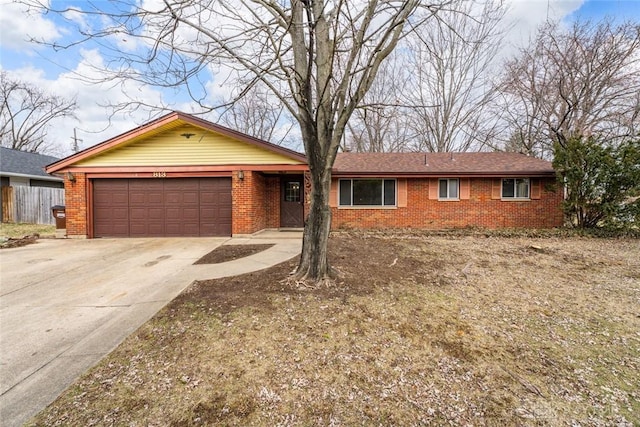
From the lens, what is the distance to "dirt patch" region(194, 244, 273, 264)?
21.3 feet

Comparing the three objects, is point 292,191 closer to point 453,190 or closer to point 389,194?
point 389,194

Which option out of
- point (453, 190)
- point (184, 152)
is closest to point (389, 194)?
point (453, 190)

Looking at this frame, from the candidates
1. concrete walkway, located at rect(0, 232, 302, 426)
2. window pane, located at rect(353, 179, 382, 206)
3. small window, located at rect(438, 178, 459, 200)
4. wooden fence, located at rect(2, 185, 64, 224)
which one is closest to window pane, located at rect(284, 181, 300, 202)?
window pane, located at rect(353, 179, 382, 206)

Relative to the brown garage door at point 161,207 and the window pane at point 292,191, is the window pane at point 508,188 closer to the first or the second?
the window pane at point 292,191

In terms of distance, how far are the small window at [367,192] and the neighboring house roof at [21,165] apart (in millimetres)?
17503

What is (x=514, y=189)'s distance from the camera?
11516 mm

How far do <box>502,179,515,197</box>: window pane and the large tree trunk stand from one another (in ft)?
32.9

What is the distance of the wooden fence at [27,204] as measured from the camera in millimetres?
14430

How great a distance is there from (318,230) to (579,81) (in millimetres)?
18831

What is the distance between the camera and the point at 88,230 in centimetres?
969

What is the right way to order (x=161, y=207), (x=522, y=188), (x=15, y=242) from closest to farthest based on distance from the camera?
(x=15, y=242), (x=161, y=207), (x=522, y=188)

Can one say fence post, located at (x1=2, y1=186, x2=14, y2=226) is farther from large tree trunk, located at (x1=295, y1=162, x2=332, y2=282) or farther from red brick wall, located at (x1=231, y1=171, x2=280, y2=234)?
large tree trunk, located at (x1=295, y1=162, x2=332, y2=282)

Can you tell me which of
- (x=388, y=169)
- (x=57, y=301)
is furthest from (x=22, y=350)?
(x=388, y=169)

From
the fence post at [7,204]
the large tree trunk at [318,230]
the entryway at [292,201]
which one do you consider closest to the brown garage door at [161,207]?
the entryway at [292,201]
